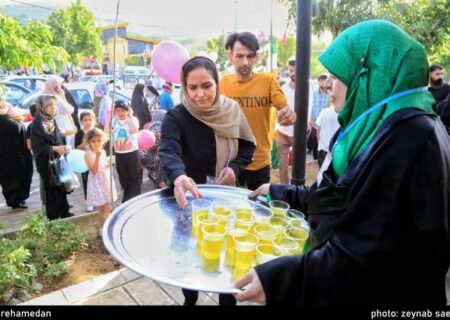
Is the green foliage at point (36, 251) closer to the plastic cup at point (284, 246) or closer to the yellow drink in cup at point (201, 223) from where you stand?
the yellow drink in cup at point (201, 223)

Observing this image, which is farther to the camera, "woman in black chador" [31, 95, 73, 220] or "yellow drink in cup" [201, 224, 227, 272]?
"woman in black chador" [31, 95, 73, 220]

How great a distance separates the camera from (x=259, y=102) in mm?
3057

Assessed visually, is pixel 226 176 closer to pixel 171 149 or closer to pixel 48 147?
pixel 171 149

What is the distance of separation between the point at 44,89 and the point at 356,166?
608 cm

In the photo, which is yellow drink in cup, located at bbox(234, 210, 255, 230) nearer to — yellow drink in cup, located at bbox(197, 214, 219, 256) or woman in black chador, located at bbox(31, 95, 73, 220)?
yellow drink in cup, located at bbox(197, 214, 219, 256)

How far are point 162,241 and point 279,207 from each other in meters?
0.62

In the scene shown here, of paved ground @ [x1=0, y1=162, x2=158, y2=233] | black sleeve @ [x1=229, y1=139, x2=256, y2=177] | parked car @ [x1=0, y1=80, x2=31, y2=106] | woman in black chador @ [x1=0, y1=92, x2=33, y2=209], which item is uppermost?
parked car @ [x1=0, y1=80, x2=31, y2=106]

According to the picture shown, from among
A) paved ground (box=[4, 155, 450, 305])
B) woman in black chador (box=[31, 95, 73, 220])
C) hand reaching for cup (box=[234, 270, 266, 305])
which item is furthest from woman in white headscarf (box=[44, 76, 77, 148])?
hand reaching for cup (box=[234, 270, 266, 305])

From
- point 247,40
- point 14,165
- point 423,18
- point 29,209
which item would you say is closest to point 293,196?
point 247,40

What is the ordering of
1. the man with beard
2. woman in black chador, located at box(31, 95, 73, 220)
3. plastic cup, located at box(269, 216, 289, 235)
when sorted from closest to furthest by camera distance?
plastic cup, located at box(269, 216, 289, 235) → woman in black chador, located at box(31, 95, 73, 220) → the man with beard

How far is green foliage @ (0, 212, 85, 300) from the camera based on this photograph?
2844 millimetres

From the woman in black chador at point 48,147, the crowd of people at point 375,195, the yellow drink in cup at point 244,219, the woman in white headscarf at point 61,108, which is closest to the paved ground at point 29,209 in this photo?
the woman in black chador at point 48,147

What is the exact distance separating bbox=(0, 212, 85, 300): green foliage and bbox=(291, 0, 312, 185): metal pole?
2.45 metres

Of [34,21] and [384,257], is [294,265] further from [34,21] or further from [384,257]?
[34,21]
